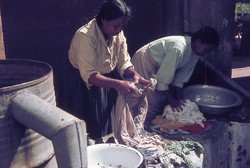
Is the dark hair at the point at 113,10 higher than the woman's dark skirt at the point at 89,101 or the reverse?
higher

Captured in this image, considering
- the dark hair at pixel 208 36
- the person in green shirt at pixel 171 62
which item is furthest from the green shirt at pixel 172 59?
the dark hair at pixel 208 36

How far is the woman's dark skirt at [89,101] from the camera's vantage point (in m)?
4.36

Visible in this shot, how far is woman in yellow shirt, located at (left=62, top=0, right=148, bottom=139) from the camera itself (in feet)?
13.0

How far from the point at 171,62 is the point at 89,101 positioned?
1.27 metres

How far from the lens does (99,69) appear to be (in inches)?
165

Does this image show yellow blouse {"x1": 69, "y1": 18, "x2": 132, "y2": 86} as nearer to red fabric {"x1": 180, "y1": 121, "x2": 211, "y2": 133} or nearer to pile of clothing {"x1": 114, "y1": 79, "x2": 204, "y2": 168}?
pile of clothing {"x1": 114, "y1": 79, "x2": 204, "y2": 168}

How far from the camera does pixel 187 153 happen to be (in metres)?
4.46

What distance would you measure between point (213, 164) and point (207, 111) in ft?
2.51

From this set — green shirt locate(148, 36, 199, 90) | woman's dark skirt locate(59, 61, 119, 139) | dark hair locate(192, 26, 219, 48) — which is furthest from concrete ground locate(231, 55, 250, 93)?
woman's dark skirt locate(59, 61, 119, 139)

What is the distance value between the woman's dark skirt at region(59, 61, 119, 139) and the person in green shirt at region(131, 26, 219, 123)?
0.78 meters

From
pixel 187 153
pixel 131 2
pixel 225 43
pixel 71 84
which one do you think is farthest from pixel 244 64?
pixel 71 84

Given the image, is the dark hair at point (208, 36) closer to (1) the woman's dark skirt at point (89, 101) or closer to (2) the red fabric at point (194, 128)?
(2) the red fabric at point (194, 128)

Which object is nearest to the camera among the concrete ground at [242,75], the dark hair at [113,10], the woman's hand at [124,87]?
the dark hair at [113,10]

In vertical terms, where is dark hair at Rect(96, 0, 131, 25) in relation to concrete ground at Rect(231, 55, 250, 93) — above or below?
above
